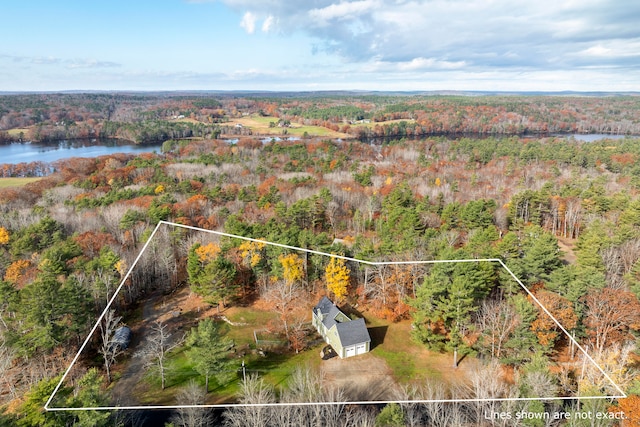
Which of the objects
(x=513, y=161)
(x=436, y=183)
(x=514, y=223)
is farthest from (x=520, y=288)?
(x=513, y=161)

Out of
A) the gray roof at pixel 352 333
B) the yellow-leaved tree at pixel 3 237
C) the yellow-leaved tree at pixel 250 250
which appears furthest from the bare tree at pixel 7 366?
the yellow-leaved tree at pixel 3 237

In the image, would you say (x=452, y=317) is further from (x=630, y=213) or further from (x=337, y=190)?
(x=337, y=190)

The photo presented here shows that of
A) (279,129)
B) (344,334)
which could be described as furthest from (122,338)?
(279,129)

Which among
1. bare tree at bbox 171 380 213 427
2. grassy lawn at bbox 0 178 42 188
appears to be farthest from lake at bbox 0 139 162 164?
bare tree at bbox 171 380 213 427

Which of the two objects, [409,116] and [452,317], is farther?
[409,116]

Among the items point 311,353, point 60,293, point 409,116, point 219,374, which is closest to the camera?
point 219,374

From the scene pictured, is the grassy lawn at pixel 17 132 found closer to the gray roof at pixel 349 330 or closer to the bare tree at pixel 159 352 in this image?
the bare tree at pixel 159 352

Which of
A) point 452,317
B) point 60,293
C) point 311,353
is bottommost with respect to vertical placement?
point 311,353
